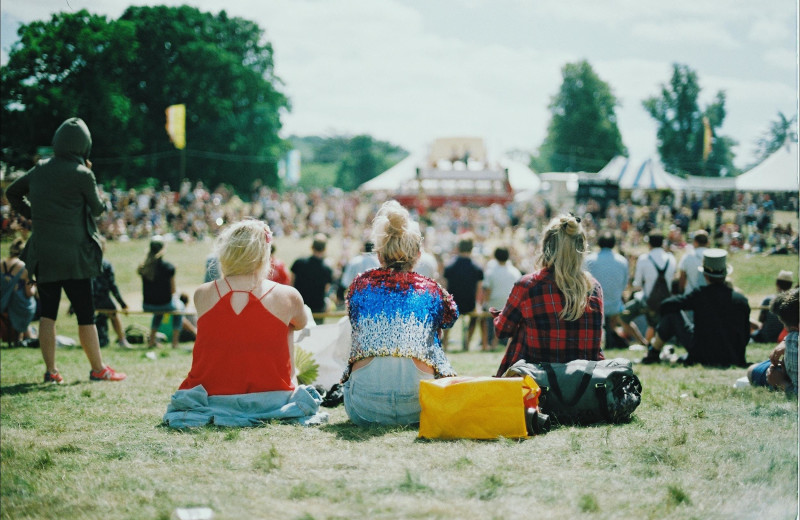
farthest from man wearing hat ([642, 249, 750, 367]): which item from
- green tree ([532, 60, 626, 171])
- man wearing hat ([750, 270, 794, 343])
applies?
green tree ([532, 60, 626, 171])

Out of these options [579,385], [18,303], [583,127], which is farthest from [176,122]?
[583,127]

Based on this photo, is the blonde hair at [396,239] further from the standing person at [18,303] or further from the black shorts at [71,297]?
the standing person at [18,303]

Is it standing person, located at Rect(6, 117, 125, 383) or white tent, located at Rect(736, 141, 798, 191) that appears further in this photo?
white tent, located at Rect(736, 141, 798, 191)

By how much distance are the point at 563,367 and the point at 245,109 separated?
452 inches

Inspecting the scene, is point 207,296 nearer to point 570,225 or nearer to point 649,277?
point 570,225

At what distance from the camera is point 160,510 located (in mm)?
2756

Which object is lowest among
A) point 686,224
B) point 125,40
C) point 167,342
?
point 167,342

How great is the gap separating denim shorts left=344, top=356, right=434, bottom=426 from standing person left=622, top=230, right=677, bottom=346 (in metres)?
6.53

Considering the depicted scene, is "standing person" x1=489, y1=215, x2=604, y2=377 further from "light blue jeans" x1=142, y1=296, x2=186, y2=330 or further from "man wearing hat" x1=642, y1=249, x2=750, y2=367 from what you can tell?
"light blue jeans" x1=142, y1=296, x2=186, y2=330

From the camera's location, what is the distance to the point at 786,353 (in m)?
5.16

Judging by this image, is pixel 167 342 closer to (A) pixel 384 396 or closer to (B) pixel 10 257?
(B) pixel 10 257

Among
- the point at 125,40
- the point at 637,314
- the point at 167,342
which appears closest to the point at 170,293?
the point at 167,342

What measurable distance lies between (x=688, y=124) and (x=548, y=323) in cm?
1743

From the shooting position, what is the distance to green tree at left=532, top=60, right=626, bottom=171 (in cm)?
4394
